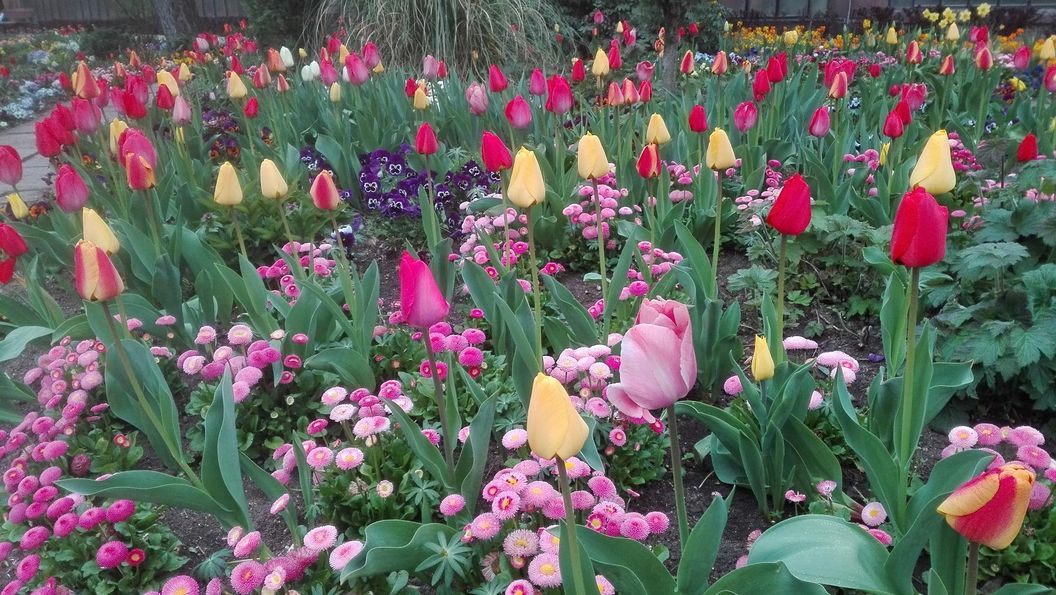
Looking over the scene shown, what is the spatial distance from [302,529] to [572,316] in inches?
33.2

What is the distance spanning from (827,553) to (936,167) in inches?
31.9

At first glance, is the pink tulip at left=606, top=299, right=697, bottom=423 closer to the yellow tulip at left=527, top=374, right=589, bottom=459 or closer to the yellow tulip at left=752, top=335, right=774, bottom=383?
the yellow tulip at left=527, top=374, right=589, bottom=459

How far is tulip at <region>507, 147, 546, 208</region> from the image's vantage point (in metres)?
1.66

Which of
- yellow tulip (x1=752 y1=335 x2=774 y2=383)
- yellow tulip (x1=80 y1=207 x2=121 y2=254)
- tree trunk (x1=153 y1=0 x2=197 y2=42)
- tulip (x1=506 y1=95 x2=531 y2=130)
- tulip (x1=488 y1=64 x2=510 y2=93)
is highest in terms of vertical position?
tree trunk (x1=153 y1=0 x2=197 y2=42)

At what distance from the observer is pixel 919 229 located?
3.55ft

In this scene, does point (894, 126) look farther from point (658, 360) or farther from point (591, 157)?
point (658, 360)

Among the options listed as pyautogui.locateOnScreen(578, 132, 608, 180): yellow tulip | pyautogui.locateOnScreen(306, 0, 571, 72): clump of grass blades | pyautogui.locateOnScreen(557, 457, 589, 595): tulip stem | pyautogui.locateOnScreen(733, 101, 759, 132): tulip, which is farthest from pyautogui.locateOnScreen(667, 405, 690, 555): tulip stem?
pyautogui.locateOnScreen(306, 0, 571, 72): clump of grass blades

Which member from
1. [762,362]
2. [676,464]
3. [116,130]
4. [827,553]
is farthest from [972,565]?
[116,130]

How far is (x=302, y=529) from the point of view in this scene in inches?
67.1

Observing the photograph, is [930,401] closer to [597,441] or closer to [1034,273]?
[1034,273]

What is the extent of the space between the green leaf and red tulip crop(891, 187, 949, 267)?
0.43 metres

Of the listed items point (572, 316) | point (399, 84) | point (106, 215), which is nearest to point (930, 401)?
point (572, 316)

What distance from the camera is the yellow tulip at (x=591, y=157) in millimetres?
1982

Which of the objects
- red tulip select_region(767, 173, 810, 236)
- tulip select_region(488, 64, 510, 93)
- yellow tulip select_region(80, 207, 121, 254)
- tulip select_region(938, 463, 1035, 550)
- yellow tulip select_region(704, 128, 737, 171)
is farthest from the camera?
tulip select_region(488, 64, 510, 93)
